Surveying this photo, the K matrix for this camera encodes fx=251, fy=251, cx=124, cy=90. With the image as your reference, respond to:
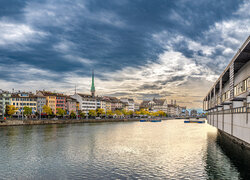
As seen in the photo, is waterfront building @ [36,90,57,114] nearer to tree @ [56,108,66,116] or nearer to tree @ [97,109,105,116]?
tree @ [56,108,66,116]

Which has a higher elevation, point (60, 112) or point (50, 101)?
point (50, 101)

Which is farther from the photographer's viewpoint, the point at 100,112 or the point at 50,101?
the point at 100,112

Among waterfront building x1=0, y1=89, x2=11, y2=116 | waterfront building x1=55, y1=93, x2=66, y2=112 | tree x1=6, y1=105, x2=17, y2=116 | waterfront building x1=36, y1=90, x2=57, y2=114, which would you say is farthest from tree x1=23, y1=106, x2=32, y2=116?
waterfront building x1=55, y1=93, x2=66, y2=112

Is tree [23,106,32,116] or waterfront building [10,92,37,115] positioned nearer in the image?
tree [23,106,32,116]

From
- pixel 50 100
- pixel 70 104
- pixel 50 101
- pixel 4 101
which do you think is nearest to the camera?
pixel 4 101

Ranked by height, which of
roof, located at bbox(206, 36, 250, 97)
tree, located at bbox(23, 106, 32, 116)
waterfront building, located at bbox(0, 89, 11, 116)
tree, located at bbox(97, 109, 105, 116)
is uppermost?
roof, located at bbox(206, 36, 250, 97)

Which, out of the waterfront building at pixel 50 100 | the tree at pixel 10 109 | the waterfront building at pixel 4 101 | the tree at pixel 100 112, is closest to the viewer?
the tree at pixel 10 109

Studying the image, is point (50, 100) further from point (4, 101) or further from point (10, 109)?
point (10, 109)

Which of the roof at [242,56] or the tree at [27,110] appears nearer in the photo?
the roof at [242,56]

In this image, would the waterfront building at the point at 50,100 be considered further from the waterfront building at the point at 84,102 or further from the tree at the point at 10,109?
the waterfront building at the point at 84,102

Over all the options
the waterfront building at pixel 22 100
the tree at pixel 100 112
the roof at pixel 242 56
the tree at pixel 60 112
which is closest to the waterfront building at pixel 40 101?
the waterfront building at pixel 22 100

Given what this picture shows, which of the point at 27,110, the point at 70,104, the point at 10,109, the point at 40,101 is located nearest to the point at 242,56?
the point at 27,110

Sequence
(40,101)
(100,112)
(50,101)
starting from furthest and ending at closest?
(100,112) < (50,101) < (40,101)

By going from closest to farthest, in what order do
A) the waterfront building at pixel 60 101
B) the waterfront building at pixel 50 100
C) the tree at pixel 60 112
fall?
the tree at pixel 60 112
the waterfront building at pixel 50 100
the waterfront building at pixel 60 101
